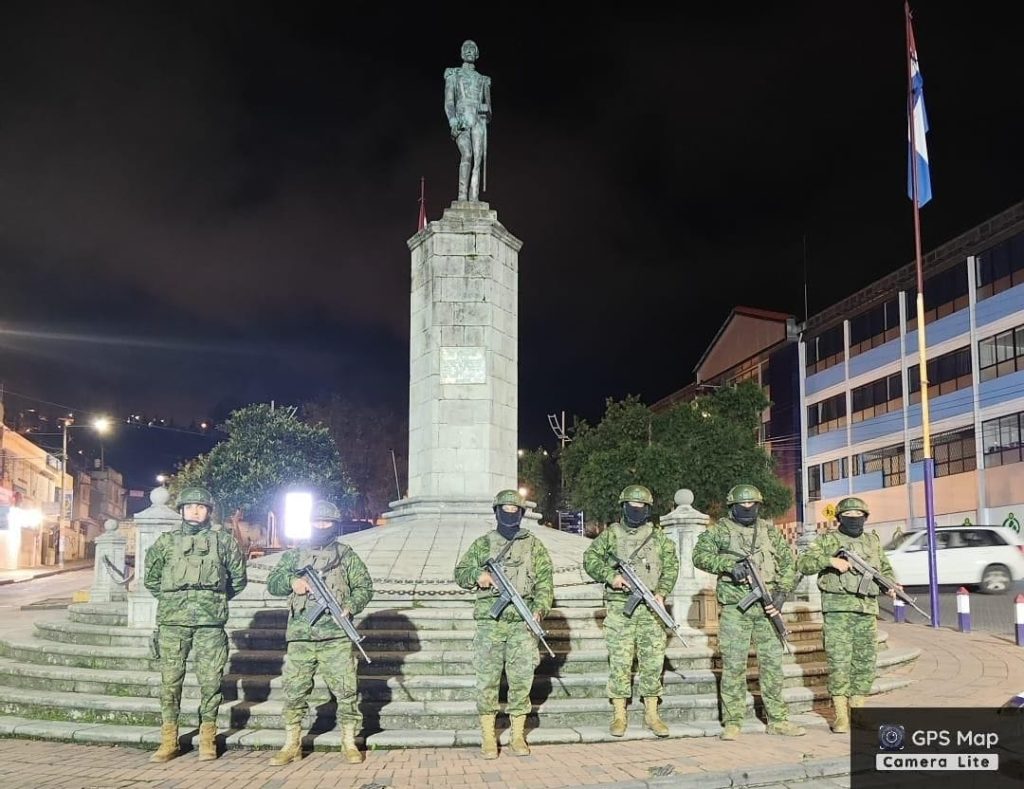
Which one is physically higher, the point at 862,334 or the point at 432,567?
the point at 862,334

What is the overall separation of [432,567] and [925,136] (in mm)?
14112

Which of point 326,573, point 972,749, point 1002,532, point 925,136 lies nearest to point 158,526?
point 326,573

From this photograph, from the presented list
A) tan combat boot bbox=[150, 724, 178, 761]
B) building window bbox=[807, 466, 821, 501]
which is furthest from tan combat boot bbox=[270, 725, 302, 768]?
building window bbox=[807, 466, 821, 501]

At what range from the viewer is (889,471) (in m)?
41.1

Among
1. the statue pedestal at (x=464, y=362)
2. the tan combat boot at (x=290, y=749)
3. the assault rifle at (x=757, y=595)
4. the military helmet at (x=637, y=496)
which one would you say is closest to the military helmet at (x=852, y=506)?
the assault rifle at (x=757, y=595)

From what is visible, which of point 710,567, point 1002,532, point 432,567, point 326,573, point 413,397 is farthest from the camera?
point 1002,532

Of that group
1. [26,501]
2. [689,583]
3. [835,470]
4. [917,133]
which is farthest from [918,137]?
[26,501]

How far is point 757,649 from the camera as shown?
838cm

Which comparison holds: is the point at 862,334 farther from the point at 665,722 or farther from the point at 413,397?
the point at 665,722

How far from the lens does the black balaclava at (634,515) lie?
8414 millimetres

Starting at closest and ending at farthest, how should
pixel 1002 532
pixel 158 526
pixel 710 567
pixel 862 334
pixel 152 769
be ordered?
pixel 152 769, pixel 710 567, pixel 158 526, pixel 1002 532, pixel 862 334

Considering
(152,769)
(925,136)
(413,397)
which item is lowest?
(152,769)

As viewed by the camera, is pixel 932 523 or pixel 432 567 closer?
pixel 432 567

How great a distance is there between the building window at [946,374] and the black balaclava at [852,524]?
2973 centimetres
